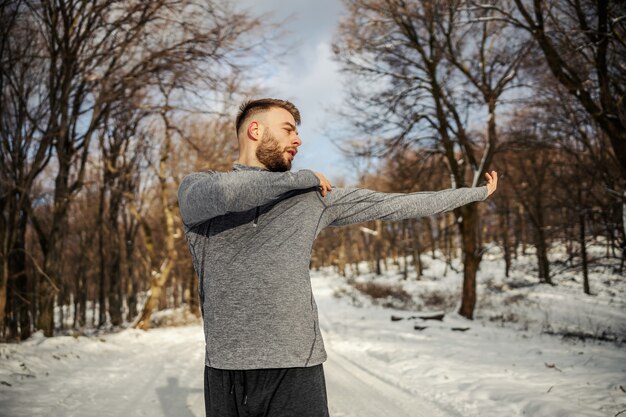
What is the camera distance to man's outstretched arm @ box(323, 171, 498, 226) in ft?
6.01

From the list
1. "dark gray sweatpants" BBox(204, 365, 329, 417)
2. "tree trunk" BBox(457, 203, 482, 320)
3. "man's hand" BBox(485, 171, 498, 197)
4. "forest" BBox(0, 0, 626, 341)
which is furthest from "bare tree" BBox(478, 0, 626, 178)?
"dark gray sweatpants" BBox(204, 365, 329, 417)

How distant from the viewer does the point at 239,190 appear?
1485 mm

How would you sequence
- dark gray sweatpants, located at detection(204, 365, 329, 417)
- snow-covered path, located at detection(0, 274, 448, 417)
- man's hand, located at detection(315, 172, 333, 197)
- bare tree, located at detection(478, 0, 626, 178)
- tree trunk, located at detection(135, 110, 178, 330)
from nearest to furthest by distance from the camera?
dark gray sweatpants, located at detection(204, 365, 329, 417)
man's hand, located at detection(315, 172, 333, 197)
snow-covered path, located at detection(0, 274, 448, 417)
bare tree, located at detection(478, 0, 626, 178)
tree trunk, located at detection(135, 110, 178, 330)

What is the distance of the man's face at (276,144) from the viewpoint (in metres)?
1.78

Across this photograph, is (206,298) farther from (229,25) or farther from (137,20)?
(137,20)

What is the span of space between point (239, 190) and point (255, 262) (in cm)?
30

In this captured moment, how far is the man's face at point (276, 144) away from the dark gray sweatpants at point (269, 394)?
90 cm

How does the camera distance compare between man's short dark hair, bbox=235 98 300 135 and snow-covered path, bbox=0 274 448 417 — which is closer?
man's short dark hair, bbox=235 98 300 135

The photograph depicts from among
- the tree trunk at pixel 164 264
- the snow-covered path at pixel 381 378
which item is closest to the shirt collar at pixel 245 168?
the snow-covered path at pixel 381 378

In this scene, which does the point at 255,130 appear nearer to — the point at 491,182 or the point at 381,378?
the point at 491,182

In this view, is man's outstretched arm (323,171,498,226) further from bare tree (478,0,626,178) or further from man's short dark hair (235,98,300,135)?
bare tree (478,0,626,178)

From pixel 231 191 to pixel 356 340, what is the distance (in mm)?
9629

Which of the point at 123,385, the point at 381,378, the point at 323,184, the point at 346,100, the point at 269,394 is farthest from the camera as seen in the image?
the point at 346,100

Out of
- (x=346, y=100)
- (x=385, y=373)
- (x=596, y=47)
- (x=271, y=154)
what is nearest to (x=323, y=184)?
(x=271, y=154)
